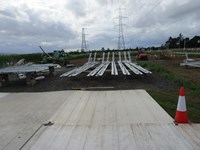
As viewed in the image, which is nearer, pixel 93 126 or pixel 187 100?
pixel 93 126

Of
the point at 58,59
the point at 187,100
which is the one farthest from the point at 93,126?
the point at 58,59

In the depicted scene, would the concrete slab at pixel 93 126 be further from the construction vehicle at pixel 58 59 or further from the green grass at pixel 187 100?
the construction vehicle at pixel 58 59

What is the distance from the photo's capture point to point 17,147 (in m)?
4.41

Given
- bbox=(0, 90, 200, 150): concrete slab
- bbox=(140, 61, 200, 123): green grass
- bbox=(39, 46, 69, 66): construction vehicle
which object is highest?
bbox=(39, 46, 69, 66): construction vehicle

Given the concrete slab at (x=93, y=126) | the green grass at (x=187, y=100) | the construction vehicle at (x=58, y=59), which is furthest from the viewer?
the construction vehicle at (x=58, y=59)

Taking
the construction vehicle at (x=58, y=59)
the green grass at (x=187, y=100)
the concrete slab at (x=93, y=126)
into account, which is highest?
the construction vehicle at (x=58, y=59)

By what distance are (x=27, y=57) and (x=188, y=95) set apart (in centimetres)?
2827

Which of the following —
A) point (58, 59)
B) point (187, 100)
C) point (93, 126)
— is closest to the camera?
point (93, 126)

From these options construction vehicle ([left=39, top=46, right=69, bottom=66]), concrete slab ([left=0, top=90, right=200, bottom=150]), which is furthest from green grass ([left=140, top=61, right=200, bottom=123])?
construction vehicle ([left=39, top=46, right=69, bottom=66])

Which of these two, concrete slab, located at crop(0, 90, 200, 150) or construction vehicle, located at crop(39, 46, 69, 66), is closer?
concrete slab, located at crop(0, 90, 200, 150)

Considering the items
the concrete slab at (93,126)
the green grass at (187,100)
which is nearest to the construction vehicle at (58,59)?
the green grass at (187,100)

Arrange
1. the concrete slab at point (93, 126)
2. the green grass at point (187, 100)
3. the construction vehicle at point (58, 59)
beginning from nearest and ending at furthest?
the concrete slab at point (93, 126) → the green grass at point (187, 100) → the construction vehicle at point (58, 59)

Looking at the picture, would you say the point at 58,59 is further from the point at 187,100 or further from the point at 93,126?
the point at 93,126

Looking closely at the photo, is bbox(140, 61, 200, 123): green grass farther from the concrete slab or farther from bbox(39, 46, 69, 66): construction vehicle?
bbox(39, 46, 69, 66): construction vehicle
